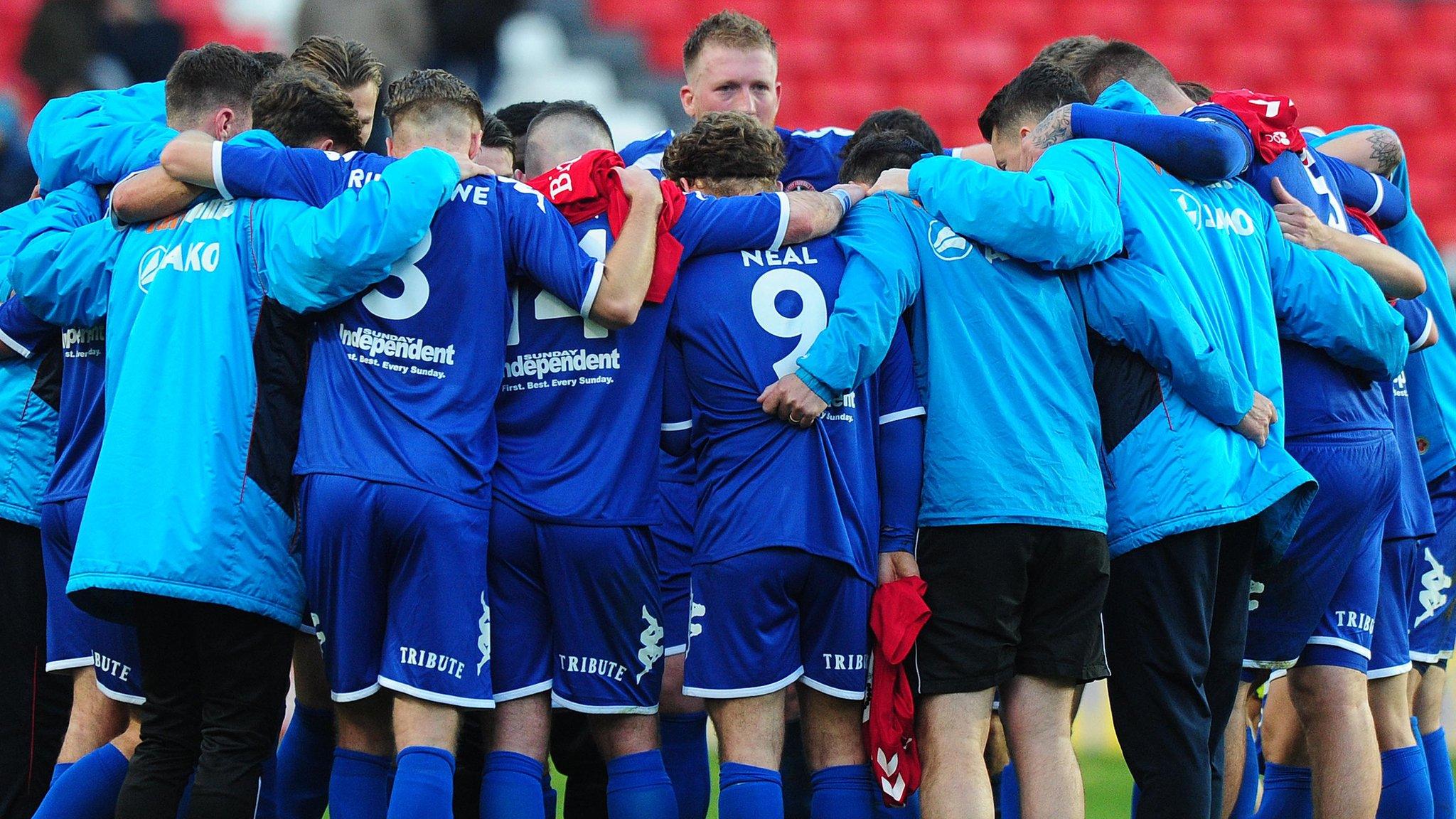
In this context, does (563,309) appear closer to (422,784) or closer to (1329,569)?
(422,784)

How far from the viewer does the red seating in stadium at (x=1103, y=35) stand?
37.5 ft

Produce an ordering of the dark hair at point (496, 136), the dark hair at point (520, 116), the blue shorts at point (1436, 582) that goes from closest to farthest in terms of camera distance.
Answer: the dark hair at point (496, 136) < the blue shorts at point (1436, 582) < the dark hair at point (520, 116)

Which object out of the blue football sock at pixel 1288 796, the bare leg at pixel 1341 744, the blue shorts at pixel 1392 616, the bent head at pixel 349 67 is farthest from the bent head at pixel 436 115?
the blue football sock at pixel 1288 796

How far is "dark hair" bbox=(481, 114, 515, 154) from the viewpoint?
15.8 ft

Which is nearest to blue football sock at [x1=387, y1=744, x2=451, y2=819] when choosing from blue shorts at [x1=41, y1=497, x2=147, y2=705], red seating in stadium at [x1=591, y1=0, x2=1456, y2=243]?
blue shorts at [x1=41, y1=497, x2=147, y2=705]

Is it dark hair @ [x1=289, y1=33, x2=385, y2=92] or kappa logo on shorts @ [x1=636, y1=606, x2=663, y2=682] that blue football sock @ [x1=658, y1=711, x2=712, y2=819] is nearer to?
kappa logo on shorts @ [x1=636, y1=606, x2=663, y2=682]

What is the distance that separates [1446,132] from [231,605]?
1111 centimetres

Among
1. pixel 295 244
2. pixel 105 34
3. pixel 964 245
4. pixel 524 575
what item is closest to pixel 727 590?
pixel 524 575

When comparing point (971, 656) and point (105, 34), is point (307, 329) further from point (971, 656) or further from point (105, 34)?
point (105, 34)

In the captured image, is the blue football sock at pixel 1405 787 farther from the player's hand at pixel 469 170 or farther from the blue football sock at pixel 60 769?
the blue football sock at pixel 60 769

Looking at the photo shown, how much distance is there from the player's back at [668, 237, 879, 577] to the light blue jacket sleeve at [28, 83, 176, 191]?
5.71ft

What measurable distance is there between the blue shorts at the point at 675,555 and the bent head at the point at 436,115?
113 centimetres

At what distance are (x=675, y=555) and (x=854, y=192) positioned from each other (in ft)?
3.81

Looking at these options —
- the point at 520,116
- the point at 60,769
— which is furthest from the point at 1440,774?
the point at 60,769
